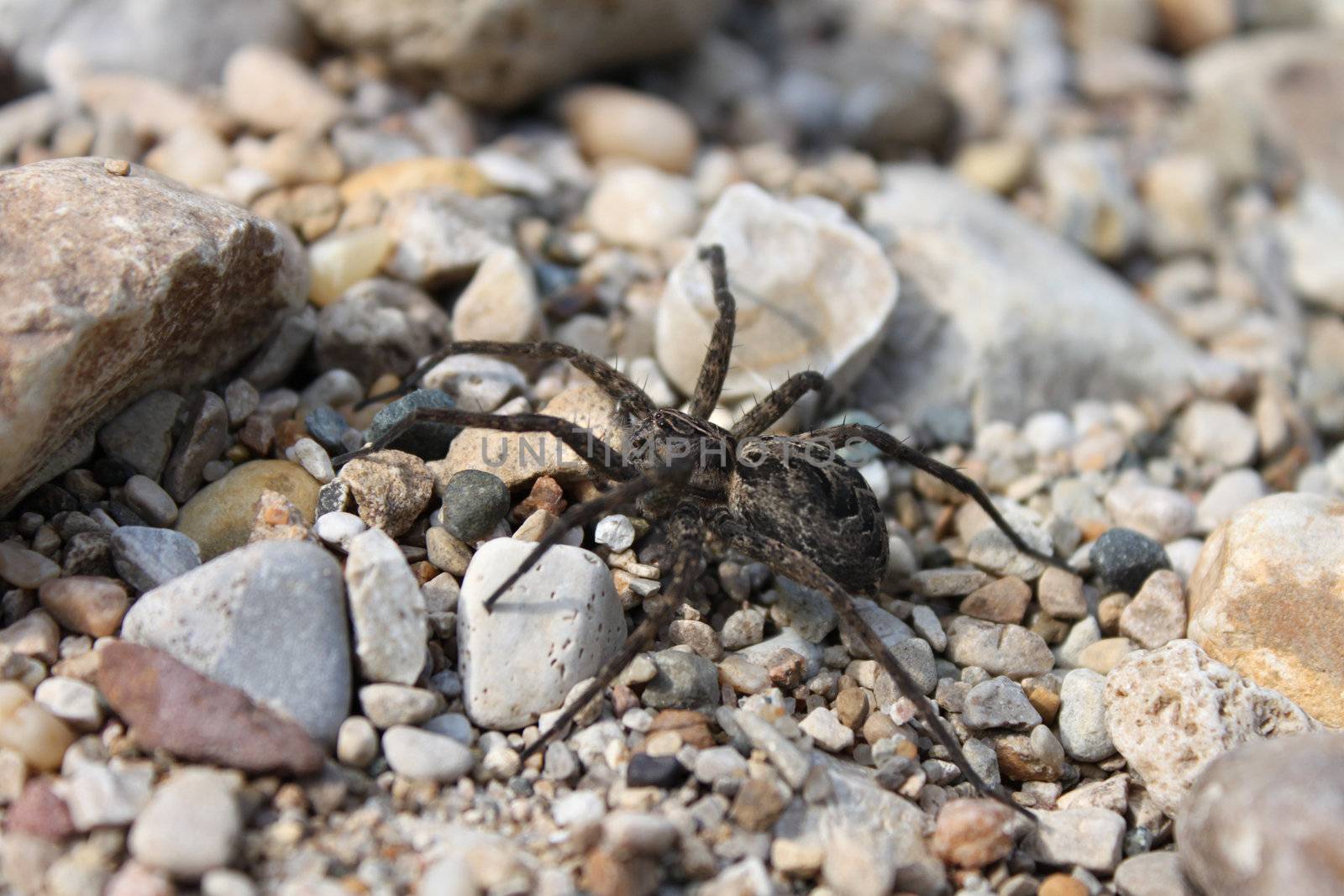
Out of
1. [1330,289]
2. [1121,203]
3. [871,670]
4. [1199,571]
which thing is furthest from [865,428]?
[1330,289]

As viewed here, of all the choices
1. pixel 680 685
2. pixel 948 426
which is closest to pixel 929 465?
pixel 948 426

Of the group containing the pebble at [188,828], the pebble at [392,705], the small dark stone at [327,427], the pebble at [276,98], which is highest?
the pebble at [276,98]

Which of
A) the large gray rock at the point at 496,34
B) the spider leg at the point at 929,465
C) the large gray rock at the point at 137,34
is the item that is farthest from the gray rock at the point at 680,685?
the large gray rock at the point at 137,34

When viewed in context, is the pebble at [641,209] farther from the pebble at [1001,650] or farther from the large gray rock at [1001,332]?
the pebble at [1001,650]

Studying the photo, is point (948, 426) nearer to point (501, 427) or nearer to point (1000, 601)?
point (1000, 601)

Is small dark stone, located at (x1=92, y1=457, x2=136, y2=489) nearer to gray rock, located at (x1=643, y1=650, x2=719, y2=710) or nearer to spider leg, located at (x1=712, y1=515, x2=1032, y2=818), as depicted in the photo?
gray rock, located at (x1=643, y1=650, x2=719, y2=710)

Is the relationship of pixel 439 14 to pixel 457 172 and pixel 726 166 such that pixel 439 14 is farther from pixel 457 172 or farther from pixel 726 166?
pixel 726 166
